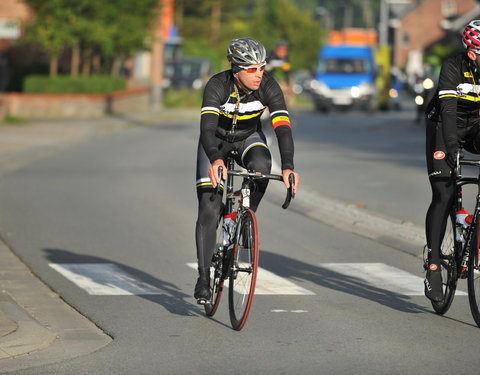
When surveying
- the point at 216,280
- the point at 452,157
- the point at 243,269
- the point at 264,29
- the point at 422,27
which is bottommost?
the point at 216,280

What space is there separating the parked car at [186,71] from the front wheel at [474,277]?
4605 cm

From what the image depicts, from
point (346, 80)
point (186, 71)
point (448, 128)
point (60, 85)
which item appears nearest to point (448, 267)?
point (448, 128)

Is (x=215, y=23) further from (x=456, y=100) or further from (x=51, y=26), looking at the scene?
(x=456, y=100)

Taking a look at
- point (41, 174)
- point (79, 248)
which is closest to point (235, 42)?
point (79, 248)

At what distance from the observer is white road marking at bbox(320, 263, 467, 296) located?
27.2 feet

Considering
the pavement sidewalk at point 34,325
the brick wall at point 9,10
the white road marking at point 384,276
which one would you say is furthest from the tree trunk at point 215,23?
the pavement sidewalk at point 34,325

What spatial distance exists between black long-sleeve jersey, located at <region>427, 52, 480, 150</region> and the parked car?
45.6 metres

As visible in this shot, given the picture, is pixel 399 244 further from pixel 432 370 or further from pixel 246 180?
pixel 432 370

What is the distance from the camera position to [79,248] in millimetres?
10312

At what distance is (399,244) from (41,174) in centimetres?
883

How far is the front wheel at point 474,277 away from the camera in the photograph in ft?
22.0

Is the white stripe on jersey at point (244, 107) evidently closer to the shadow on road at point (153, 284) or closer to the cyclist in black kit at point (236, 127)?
the cyclist in black kit at point (236, 127)

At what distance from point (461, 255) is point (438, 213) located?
346 mm

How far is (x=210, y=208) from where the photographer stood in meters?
7.00
